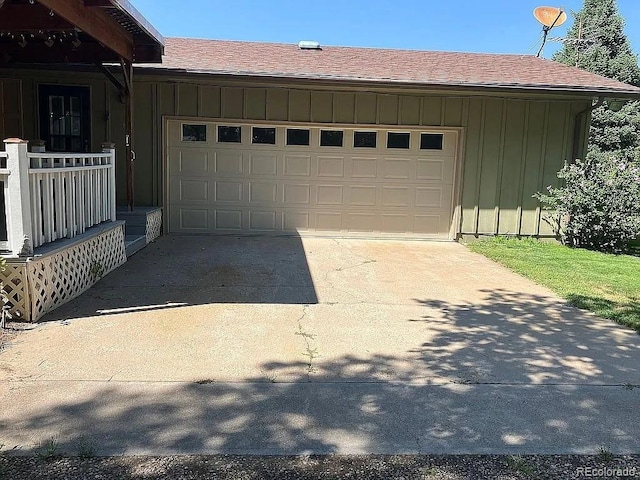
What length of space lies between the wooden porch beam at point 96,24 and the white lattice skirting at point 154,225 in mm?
2614

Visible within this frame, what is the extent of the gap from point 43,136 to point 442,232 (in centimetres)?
784

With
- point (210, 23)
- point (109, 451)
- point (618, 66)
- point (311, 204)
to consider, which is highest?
point (210, 23)

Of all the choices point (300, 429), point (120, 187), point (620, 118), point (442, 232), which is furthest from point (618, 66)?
point (300, 429)

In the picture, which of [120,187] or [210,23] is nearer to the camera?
[120,187]

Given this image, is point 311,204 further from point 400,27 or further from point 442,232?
point 400,27

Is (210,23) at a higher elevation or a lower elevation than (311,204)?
higher

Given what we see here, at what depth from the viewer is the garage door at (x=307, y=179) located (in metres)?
9.98

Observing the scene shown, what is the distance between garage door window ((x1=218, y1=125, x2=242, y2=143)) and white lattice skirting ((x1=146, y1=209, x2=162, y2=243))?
182 cm

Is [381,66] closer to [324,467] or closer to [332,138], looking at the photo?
[332,138]

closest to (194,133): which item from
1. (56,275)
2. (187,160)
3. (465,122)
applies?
(187,160)

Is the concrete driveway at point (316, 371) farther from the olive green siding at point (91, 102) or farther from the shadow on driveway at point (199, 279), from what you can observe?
the olive green siding at point (91, 102)

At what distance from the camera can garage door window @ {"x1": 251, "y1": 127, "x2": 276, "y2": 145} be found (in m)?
10.0

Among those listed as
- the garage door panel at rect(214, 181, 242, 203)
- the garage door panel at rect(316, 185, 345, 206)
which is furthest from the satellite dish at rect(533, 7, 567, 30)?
the garage door panel at rect(214, 181, 242, 203)

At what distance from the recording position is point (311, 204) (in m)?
10.3
